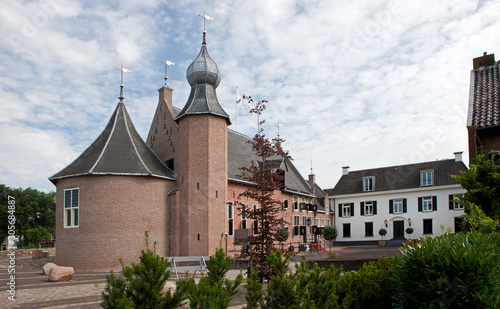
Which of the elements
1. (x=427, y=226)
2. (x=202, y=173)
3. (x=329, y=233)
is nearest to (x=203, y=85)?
(x=202, y=173)

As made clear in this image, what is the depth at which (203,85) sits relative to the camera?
83.5 ft

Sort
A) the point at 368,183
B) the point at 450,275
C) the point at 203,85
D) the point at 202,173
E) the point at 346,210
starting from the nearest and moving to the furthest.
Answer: the point at 450,275 → the point at 202,173 → the point at 203,85 → the point at 368,183 → the point at 346,210

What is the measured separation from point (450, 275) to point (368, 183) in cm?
4285

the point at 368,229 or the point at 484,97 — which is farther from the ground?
the point at 484,97

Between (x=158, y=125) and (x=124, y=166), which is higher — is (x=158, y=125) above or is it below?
above

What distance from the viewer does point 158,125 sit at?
95.7 feet

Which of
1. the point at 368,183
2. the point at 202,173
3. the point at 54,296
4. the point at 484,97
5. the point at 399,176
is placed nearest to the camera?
the point at 54,296

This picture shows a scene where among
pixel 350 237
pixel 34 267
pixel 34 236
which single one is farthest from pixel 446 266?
pixel 350 237

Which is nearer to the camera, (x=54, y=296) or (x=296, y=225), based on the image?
(x=54, y=296)

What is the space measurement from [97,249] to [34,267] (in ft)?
17.6

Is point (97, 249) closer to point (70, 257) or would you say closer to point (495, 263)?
point (70, 257)

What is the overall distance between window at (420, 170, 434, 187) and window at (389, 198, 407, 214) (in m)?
2.74

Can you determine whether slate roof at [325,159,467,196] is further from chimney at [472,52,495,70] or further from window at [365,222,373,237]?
chimney at [472,52,495,70]

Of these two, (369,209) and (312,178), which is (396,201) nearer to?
(369,209)
